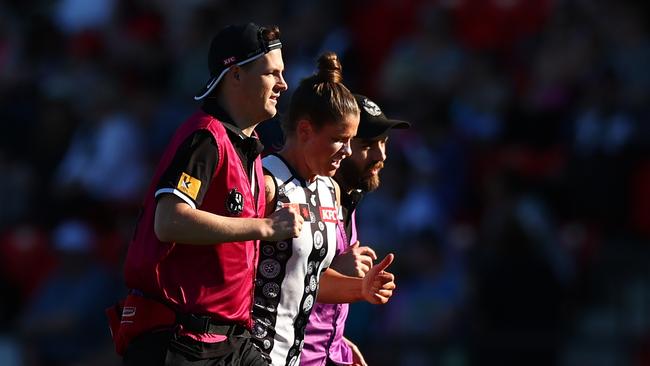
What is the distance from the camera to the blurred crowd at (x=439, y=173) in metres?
10.1

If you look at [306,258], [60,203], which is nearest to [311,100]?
[306,258]

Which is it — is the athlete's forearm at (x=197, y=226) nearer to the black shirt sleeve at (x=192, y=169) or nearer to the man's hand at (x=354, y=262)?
the black shirt sleeve at (x=192, y=169)

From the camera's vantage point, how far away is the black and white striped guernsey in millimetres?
5824

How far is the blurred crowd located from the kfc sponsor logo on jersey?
4.00 metres

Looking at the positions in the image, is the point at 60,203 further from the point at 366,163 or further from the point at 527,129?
the point at 366,163

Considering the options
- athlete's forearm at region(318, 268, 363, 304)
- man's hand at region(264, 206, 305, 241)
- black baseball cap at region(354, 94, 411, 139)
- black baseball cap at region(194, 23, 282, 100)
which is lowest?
athlete's forearm at region(318, 268, 363, 304)

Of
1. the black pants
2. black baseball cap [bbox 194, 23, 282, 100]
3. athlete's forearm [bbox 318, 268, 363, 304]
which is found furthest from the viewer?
athlete's forearm [bbox 318, 268, 363, 304]

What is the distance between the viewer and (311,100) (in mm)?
5934

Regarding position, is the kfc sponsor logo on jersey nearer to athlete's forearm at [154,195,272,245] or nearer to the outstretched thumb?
the outstretched thumb

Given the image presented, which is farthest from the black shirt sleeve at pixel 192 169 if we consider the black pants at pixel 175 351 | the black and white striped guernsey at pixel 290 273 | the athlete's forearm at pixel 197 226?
the black and white striped guernsey at pixel 290 273

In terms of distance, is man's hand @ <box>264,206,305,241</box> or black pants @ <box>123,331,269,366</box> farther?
black pants @ <box>123,331,269,366</box>

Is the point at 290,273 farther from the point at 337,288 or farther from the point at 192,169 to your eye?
the point at 192,169

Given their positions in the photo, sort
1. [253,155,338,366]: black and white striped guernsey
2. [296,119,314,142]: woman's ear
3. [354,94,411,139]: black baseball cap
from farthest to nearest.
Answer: [354,94,411,139]: black baseball cap < [296,119,314,142]: woman's ear < [253,155,338,366]: black and white striped guernsey

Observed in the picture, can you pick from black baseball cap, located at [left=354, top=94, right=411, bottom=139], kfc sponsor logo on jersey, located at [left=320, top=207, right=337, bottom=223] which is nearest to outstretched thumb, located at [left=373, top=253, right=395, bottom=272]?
kfc sponsor logo on jersey, located at [left=320, top=207, right=337, bottom=223]
